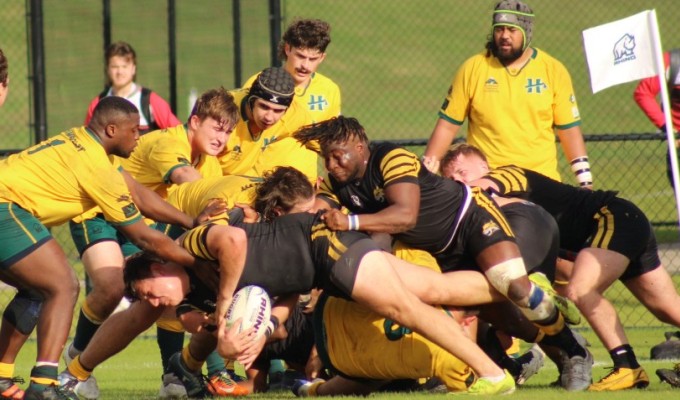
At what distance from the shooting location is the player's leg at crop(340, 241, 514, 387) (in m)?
6.71

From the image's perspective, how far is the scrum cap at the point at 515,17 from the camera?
9.57 m

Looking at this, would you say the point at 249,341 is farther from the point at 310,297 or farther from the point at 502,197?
the point at 502,197

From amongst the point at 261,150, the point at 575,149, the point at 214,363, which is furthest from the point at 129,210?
the point at 575,149

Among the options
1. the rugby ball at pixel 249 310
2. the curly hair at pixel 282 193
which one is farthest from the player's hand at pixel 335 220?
the rugby ball at pixel 249 310

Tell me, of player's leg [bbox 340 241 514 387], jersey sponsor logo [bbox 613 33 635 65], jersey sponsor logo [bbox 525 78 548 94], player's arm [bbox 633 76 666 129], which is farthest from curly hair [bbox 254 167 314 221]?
player's arm [bbox 633 76 666 129]

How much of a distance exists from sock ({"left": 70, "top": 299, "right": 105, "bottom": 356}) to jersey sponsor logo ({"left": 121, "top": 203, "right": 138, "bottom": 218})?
4.80 ft

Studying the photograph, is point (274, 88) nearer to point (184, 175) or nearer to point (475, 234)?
point (184, 175)

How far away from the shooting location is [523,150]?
31.4 feet

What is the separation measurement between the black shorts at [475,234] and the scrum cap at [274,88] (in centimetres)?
155

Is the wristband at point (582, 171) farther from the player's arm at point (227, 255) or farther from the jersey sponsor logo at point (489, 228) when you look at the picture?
the player's arm at point (227, 255)

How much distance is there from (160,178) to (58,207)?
1.47 meters

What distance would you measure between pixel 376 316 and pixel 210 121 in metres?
1.84

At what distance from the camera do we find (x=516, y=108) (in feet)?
31.5

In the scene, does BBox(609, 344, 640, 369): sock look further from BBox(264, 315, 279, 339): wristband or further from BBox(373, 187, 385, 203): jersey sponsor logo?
BBox(264, 315, 279, 339): wristband
